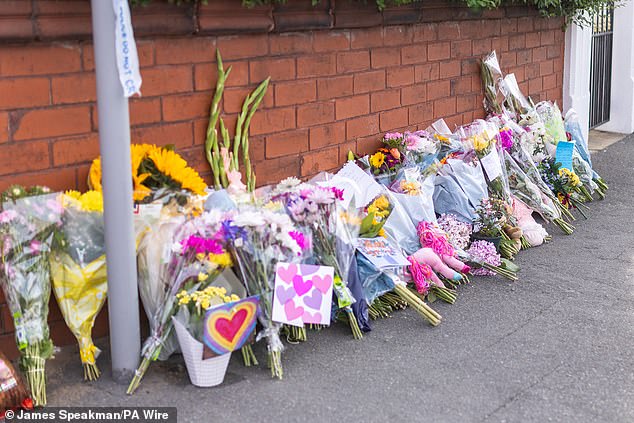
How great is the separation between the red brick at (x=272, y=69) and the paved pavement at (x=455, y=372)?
1.42 metres

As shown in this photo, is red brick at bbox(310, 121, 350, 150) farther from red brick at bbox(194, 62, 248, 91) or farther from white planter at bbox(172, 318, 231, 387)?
white planter at bbox(172, 318, 231, 387)

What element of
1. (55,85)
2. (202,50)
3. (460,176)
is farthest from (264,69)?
(460,176)

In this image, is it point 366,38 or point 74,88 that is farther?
point 366,38

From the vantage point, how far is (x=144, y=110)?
437cm

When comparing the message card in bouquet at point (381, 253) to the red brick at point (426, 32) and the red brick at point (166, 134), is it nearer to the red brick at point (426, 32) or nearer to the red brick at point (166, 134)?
the red brick at point (166, 134)

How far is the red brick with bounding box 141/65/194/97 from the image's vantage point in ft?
14.3

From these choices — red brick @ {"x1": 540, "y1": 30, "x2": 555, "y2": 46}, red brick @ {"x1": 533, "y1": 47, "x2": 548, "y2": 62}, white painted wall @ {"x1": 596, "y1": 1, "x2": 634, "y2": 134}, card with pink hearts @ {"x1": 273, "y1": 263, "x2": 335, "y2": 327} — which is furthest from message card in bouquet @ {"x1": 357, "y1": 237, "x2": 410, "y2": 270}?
white painted wall @ {"x1": 596, "y1": 1, "x2": 634, "y2": 134}

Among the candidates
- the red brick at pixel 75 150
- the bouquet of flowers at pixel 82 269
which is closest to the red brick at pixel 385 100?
the red brick at pixel 75 150

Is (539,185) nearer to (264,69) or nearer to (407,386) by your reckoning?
(264,69)

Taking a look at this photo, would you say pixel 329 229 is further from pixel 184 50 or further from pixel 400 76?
pixel 400 76

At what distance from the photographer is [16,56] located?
3832 millimetres

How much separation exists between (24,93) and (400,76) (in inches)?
112

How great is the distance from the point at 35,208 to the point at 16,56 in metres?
0.66

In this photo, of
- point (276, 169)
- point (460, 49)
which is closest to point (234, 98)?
point (276, 169)
